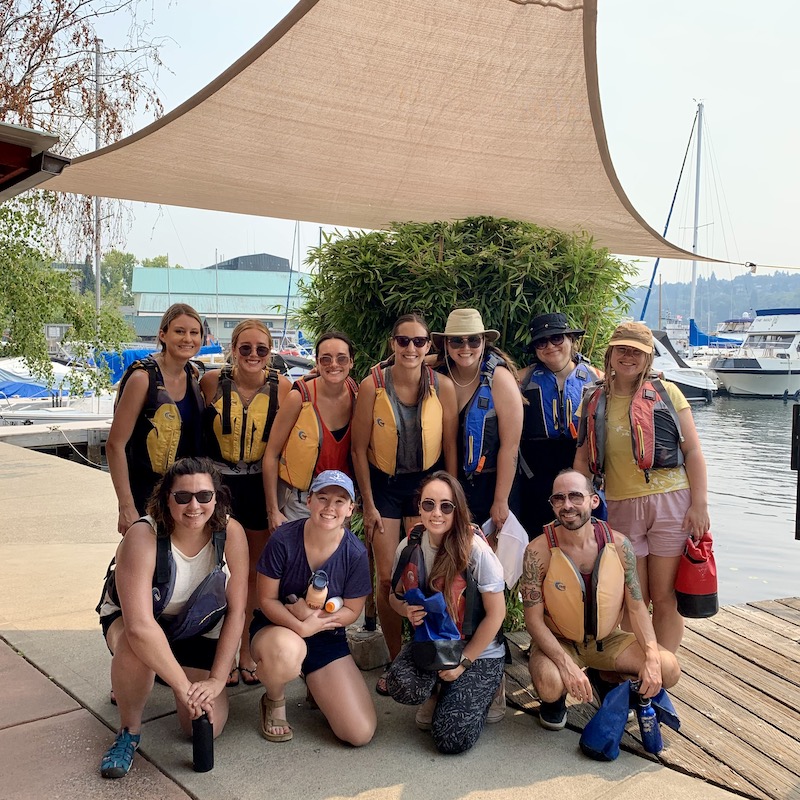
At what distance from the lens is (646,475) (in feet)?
12.1

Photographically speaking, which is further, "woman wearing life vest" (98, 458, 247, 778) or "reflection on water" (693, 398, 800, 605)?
"reflection on water" (693, 398, 800, 605)

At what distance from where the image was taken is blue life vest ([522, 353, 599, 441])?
396 centimetres

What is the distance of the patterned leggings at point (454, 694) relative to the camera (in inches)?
125

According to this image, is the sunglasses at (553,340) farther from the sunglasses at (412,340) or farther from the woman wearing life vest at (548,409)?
the sunglasses at (412,340)

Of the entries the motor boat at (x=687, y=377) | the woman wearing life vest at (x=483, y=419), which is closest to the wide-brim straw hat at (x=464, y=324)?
the woman wearing life vest at (x=483, y=419)

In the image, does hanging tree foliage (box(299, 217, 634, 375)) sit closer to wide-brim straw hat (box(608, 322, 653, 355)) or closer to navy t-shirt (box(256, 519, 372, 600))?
wide-brim straw hat (box(608, 322, 653, 355))

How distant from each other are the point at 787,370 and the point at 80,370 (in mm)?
29087

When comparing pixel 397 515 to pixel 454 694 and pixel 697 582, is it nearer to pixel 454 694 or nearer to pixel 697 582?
pixel 454 694

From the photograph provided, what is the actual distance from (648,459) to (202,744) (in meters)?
2.18

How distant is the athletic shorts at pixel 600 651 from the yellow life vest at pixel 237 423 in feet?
5.37

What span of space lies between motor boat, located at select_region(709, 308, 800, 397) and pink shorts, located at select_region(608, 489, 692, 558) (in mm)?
32218

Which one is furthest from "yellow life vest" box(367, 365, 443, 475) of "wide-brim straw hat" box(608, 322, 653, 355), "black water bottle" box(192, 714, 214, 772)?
"black water bottle" box(192, 714, 214, 772)

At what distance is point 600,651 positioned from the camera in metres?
3.48

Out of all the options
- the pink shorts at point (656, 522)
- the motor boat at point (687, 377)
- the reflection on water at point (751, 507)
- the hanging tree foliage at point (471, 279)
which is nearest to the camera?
the pink shorts at point (656, 522)
